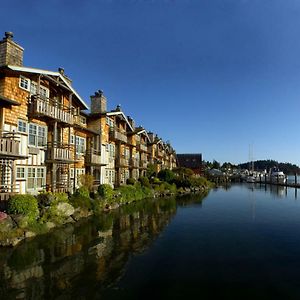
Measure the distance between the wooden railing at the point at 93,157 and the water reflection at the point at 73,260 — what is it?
11461 mm

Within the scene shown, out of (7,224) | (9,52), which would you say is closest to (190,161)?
(9,52)

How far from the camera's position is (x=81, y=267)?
534 inches

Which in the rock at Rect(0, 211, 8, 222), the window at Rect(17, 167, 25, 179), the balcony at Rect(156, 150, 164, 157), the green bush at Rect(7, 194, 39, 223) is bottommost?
the rock at Rect(0, 211, 8, 222)

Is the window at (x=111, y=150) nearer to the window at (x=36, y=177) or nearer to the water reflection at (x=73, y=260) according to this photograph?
the window at (x=36, y=177)

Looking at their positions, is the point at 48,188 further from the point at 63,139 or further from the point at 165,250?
the point at 165,250

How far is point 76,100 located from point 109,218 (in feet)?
46.7

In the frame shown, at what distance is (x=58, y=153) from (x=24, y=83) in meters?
6.87

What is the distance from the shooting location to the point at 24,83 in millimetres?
23906

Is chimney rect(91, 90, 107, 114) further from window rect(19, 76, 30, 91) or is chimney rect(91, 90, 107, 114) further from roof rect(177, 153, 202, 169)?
roof rect(177, 153, 202, 169)

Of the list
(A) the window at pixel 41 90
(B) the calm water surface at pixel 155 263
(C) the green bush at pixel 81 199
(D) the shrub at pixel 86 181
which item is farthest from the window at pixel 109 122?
(B) the calm water surface at pixel 155 263

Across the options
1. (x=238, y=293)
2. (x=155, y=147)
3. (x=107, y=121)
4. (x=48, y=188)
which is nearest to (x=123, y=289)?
(x=238, y=293)

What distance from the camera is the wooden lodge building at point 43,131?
2175cm

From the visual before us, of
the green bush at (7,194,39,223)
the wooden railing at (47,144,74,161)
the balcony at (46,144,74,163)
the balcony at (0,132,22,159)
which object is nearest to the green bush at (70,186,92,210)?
the balcony at (46,144,74,163)

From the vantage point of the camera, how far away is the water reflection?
11.1 meters
